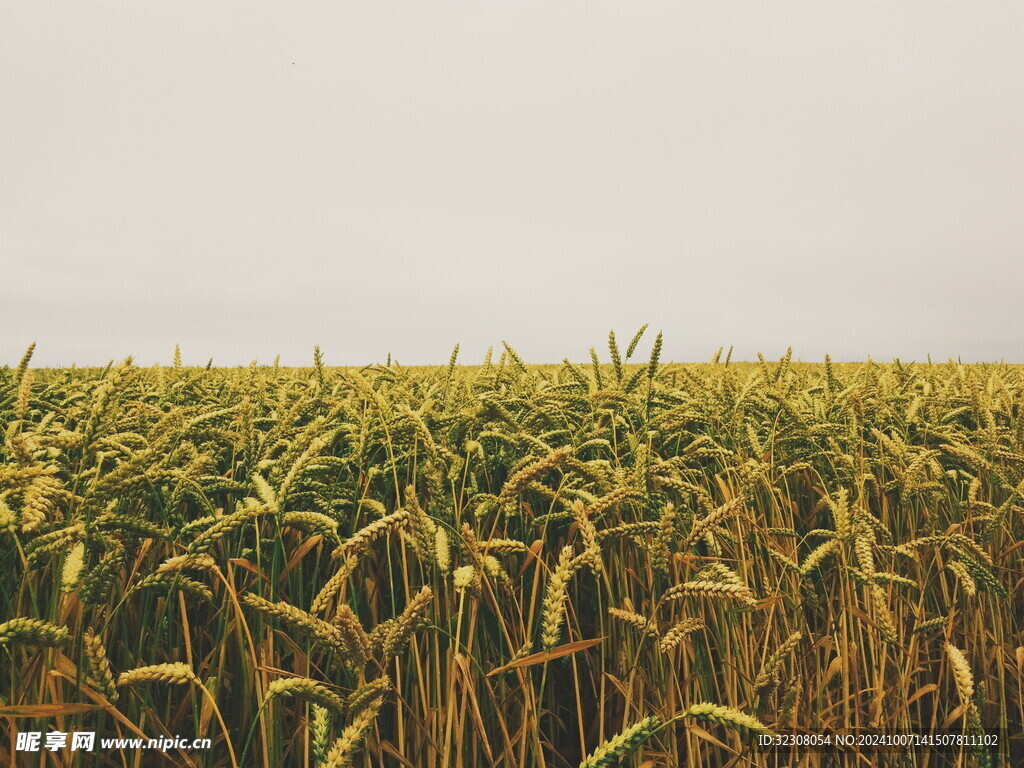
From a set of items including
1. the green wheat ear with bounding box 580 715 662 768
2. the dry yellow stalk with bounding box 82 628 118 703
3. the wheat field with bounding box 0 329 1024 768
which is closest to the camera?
the green wheat ear with bounding box 580 715 662 768

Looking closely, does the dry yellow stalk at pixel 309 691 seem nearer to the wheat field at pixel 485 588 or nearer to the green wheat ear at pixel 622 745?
the wheat field at pixel 485 588

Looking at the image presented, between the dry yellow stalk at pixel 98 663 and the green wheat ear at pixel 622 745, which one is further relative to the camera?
the dry yellow stalk at pixel 98 663

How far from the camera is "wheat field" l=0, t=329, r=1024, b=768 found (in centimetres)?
120

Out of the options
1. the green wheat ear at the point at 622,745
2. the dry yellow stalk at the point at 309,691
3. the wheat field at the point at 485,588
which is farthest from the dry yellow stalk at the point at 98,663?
the green wheat ear at the point at 622,745

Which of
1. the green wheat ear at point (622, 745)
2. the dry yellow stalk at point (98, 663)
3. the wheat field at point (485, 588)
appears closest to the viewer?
the green wheat ear at point (622, 745)

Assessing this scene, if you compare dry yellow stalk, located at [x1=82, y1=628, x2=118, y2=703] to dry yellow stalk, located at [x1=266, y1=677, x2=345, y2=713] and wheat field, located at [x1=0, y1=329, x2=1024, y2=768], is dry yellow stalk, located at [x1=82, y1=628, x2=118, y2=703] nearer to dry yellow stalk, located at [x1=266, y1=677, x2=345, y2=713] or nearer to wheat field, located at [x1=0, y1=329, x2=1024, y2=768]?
wheat field, located at [x1=0, y1=329, x2=1024, y2=768]

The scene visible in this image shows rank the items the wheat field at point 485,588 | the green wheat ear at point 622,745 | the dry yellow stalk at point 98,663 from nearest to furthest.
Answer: the green wheat ear at point 622,745 → the dry yellow stalk at point 98,663 → the wheat field at point 485,588

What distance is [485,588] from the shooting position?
60.1 inches

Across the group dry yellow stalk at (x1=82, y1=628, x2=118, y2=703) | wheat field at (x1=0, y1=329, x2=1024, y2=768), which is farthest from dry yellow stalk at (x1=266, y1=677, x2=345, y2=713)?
dry yellow stalk at (x1=82, y1=628, x2=118, y2=703)

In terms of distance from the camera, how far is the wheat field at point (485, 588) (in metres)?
1.20

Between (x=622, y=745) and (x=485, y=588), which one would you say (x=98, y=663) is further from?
(x=622, y=745)

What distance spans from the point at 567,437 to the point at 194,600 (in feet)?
4.20

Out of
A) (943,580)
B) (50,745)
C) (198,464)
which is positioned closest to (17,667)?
(50,745)

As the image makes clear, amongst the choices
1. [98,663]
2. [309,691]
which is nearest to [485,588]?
[309,691]
